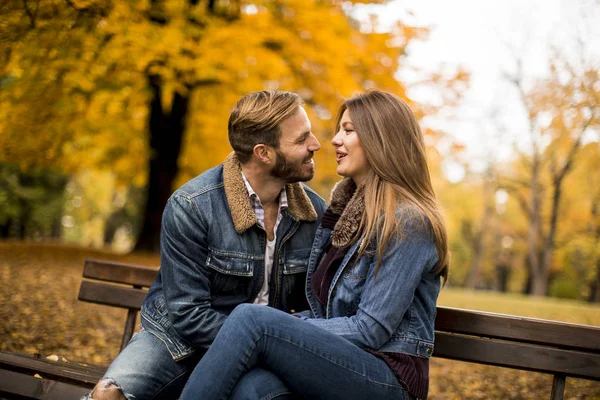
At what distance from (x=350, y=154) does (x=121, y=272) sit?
1.75m

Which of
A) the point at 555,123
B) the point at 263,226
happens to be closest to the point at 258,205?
the point at 263,226

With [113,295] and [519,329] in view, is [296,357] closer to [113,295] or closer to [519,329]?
[519,329]

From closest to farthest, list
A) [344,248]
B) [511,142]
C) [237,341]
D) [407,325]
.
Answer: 1. [237,341]
2. [407,325]
3. [344,248]
4. [511,142]

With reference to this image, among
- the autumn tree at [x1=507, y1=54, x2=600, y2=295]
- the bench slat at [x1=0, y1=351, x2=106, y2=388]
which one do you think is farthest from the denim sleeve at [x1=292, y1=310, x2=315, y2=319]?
the autumn tree at [x1=507, y1=54, x2=600, y2=295]

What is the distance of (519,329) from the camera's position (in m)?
2.97

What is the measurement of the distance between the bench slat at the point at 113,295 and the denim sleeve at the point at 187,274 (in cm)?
79

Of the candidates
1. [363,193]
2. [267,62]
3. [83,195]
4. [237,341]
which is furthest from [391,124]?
[83,195]

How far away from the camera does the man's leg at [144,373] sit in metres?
2.74

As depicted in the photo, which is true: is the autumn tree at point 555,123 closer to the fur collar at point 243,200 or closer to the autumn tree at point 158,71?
the autumn tree at point 158,71

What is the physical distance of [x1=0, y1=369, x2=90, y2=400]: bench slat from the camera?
2879 mm

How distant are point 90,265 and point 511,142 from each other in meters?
17.9

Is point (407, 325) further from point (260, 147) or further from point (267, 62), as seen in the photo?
point (267, 62)

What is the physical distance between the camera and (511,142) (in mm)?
19500

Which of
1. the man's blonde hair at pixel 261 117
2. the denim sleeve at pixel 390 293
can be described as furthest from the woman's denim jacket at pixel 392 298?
the man's blonde hair at pixel 261 117
